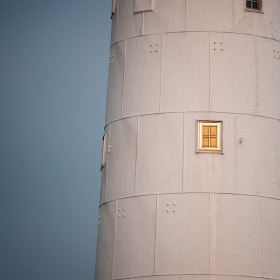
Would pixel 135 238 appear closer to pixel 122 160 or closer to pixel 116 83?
pixel 122 160

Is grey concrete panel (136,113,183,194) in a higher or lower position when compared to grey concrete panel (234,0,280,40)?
lower

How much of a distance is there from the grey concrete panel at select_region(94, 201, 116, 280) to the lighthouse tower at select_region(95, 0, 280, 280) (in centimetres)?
3

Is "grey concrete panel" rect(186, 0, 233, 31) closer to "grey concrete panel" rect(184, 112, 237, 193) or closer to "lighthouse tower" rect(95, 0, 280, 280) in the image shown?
"lighthouse tower" rect(95, 0, 280, 280)

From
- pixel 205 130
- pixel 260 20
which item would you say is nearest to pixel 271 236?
pixel 205 130

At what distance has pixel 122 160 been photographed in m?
19.2

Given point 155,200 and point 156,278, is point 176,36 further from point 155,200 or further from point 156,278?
point 156,278

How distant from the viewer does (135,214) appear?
18500mm

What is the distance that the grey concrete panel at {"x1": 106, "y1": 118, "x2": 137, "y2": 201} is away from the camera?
1894 centimetres

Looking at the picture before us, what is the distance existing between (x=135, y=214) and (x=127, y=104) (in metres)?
2.90

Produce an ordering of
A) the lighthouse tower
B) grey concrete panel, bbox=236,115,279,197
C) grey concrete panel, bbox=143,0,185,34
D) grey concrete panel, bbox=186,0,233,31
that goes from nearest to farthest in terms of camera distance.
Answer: the lighthouse tower
grey concrete panel, bbox=236,115,279,197
grey concrete panel, bbox=186,0,233,31
grey concrete panel, bbox=143,0,185,34

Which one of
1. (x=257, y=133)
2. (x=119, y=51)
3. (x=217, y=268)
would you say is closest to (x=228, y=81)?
(x=257, y=133)

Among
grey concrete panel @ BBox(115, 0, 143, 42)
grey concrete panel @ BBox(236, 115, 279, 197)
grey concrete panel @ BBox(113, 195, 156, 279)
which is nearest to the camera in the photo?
grey concrete panel @ BBox(113, 195, 156, 279)

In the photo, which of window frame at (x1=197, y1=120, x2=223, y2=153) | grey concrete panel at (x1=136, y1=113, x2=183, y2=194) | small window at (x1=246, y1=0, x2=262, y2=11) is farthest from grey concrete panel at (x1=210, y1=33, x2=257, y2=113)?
grey concrete panel at (x1=136, y1=113, x2=183, y2=194)

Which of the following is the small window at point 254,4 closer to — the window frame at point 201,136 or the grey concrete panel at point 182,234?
the window frame at point 201,136
